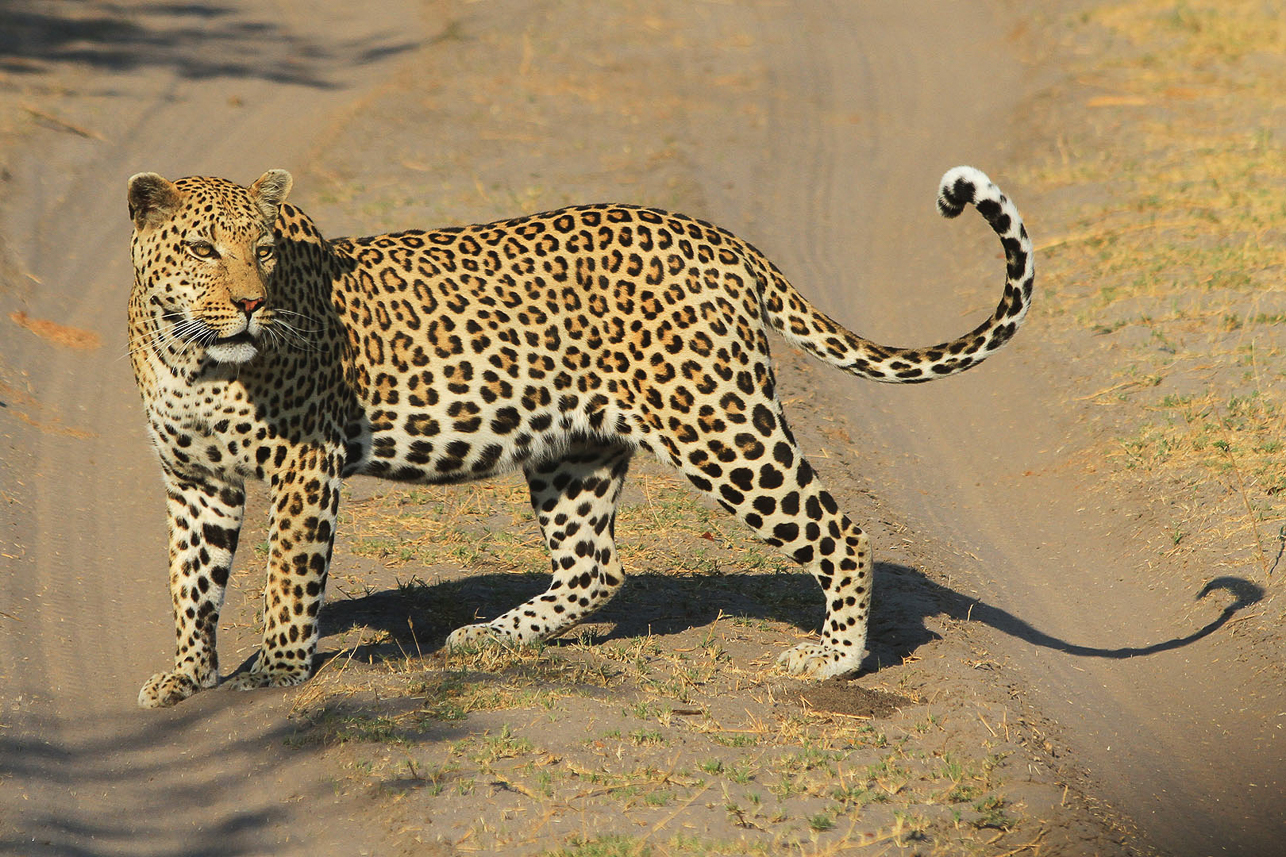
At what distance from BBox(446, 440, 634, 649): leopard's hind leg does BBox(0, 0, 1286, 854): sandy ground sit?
5.94 feet

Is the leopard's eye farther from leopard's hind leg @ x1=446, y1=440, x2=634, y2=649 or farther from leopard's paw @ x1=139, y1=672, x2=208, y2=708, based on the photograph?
leopard's hind leg @ x1=446, y1=440, x2=634, y2=649

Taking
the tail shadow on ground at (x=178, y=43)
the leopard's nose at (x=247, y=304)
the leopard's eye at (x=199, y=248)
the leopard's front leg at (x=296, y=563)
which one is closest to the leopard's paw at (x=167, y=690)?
the leopard's front leg at (x=296, y=563)

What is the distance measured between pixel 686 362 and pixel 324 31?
681 inches

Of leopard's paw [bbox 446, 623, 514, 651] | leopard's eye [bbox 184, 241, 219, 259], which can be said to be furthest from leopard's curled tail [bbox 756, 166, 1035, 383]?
leopard's eye [bbox 184, 241, 219, 259]

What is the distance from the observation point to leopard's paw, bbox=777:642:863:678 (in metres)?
7.48

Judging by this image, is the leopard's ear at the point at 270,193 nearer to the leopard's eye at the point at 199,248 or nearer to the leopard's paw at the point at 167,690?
the leopard's eye at the point at 199,248

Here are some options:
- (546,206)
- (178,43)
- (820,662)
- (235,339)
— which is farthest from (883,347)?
(178,43)

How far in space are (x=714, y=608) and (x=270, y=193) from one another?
363 centimetres

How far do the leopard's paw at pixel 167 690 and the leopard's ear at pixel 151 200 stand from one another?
7.10 feet

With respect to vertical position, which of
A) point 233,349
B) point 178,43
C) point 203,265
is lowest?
point 233,349

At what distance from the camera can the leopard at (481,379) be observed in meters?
6.82

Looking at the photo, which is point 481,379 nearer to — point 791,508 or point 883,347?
point 791,508

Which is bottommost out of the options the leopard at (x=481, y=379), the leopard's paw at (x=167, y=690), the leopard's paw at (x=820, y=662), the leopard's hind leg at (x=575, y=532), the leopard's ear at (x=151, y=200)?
the leopard's paw at (x=820, y=662)

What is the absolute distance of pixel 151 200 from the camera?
6500mm
